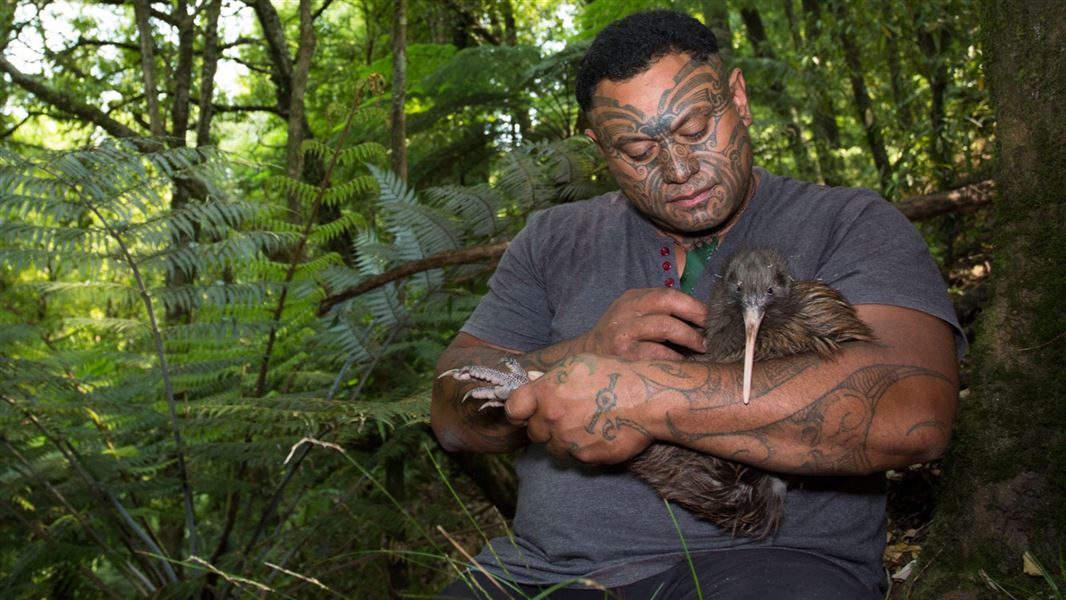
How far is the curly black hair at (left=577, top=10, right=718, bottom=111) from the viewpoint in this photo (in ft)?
8.72

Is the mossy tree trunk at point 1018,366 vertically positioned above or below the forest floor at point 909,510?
above

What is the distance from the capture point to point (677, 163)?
2648mm

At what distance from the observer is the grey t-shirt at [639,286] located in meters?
2.31

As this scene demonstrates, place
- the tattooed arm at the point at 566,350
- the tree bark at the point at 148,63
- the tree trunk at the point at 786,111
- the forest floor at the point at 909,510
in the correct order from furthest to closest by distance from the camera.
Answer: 1. the tree trunk at the point at 786,111
2. the tree bark at the point at 148,63
3. the forest floor at the point at 909,510
4. the tattooed arm at the point at 566,350

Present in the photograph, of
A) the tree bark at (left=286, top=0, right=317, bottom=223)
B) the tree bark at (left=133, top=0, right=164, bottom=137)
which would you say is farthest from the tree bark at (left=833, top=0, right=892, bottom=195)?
the tree bark at (left=133, top=0, right=164, bottom=137)

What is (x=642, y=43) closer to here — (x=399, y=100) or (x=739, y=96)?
(x=739, y=96)

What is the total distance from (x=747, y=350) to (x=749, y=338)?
61 millimetres

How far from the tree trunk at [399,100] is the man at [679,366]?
2.98 meters

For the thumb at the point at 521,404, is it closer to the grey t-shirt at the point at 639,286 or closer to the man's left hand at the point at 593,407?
the man's left hand at the point at 593,407

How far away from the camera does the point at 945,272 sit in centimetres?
561

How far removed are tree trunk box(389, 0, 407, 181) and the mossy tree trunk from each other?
3.65 m

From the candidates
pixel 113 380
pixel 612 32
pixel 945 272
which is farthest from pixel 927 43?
pixel 113 380

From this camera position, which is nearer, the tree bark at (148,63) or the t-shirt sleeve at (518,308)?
the t-shirt sleeve at (518,308)

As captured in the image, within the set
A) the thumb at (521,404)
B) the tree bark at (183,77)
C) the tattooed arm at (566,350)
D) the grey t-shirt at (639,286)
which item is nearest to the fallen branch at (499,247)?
the grey t-shirt at (639,286)
